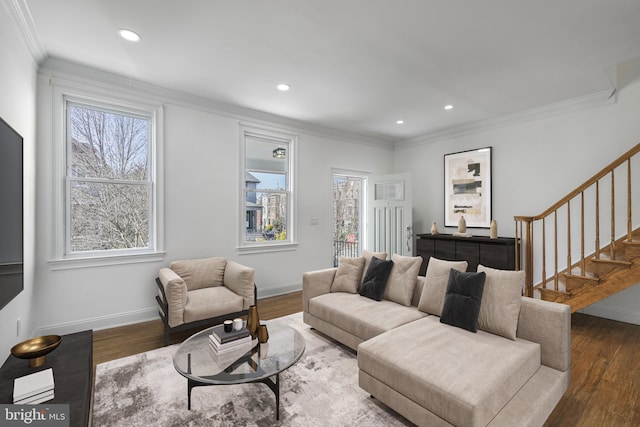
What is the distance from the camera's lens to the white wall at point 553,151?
3.56 m

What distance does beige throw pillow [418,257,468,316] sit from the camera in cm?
256

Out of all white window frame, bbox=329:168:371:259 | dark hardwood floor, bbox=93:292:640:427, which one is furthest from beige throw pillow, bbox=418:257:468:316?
white window frame, bbox=329:168:371:259

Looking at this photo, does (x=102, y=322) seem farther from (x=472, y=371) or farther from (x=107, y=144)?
(x=472, y=371)

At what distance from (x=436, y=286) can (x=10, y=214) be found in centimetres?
312

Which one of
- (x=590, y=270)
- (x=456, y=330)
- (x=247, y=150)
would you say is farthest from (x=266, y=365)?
(x=590, y=270)

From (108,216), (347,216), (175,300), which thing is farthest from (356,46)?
(347,216)

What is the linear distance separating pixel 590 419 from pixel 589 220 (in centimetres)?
285

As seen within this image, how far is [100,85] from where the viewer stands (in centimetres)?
325

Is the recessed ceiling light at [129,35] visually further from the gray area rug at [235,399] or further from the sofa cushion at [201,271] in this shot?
the gray area rug at [235,399]

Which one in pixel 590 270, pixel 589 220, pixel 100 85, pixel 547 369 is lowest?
pixel 547 369

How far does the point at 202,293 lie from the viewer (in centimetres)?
330

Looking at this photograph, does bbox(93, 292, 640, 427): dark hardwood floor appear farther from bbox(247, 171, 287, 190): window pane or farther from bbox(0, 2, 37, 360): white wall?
bbox(247, 171, 287, 190): window pane

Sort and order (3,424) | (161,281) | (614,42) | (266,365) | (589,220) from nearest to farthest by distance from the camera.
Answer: (3,424) < (266,365) < (614,42) < (161,281) < (589,220)

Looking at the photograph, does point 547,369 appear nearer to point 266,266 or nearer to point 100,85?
point 266,266
